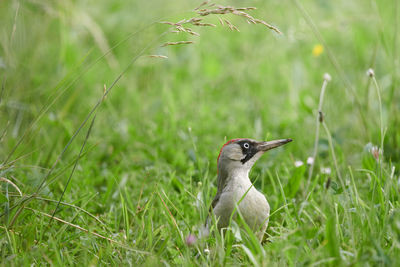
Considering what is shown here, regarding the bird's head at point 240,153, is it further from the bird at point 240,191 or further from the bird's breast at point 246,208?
the bird's breast at point 246,208

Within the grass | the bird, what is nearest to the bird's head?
the bird

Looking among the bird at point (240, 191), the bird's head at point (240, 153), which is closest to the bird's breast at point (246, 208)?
the bird at point (240, 191)

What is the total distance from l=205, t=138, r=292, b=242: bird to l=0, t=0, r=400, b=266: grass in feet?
0.37

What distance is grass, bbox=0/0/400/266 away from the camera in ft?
10.4

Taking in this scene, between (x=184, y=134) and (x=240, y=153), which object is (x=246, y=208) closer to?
(x=240, y=153)

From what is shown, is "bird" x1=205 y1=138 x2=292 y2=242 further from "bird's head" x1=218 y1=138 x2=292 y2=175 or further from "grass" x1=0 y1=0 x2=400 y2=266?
"grass" x1=0 y1=0 x2=400 y2=266

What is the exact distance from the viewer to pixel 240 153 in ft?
12.2

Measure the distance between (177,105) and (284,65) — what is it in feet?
5.11

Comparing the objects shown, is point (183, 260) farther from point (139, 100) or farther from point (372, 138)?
point (139, 100)

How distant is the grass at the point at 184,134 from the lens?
125 inches

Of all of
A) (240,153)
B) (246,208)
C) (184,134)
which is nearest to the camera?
(246,208)

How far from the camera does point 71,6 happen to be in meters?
6.13

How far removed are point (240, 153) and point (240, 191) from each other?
322 millimetres

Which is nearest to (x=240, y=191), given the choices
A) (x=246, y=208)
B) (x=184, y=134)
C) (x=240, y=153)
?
(x=246, y=208)
